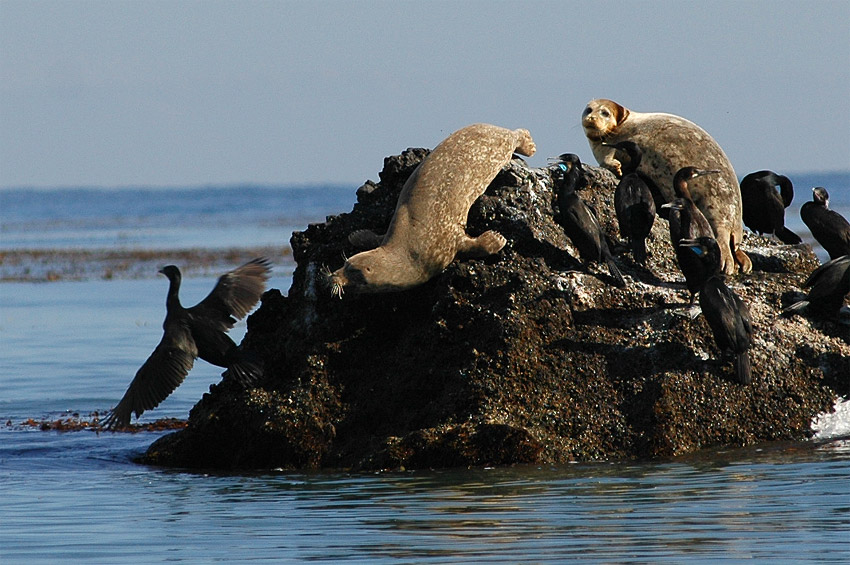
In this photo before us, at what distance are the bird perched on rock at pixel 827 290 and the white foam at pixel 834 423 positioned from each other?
2.05ft

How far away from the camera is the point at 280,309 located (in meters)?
8.62

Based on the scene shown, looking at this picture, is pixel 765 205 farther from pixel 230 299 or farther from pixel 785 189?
pixel 230 299

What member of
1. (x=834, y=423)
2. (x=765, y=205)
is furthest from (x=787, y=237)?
(x=834, y=423)

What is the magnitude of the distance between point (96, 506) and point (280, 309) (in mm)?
2157

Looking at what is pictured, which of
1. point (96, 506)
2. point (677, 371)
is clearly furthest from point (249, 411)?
point (677, 371)

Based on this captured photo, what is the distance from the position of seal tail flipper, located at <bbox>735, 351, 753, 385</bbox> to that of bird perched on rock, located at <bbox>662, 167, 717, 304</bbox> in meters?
0.54

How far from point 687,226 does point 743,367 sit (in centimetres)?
113

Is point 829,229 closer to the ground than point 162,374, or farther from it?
farther from it

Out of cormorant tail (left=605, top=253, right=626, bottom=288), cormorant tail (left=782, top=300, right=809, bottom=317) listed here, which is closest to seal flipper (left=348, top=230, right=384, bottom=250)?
cormorant tail (left=605, top=253, right=626, bottom=288)

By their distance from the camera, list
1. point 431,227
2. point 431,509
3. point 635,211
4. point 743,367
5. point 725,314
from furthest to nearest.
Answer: point 635,211 < point 431,227 < point 743,367 < point 725,314 < point 431,509

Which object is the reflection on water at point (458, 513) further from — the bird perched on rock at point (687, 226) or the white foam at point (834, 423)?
the bird perched on rock at point (687, 226)

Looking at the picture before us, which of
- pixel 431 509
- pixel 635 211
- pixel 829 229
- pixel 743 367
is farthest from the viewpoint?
pixel 829 229

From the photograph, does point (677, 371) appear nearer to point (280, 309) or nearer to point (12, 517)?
point (280, 309)

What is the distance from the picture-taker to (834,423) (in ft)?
26.2
